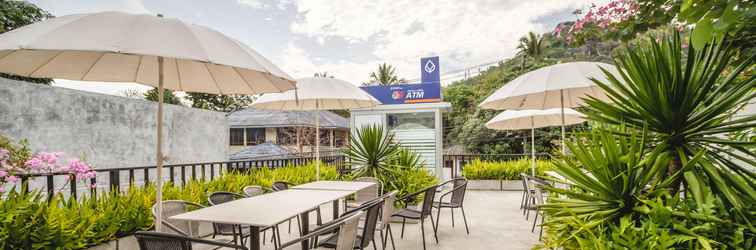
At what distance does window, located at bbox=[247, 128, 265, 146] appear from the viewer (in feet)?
77.1

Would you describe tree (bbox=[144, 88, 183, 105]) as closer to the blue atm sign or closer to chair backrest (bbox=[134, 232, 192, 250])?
the blue atm sign

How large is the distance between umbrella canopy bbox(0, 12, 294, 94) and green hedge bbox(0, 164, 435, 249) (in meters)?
1.01

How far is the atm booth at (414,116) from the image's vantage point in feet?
29.5

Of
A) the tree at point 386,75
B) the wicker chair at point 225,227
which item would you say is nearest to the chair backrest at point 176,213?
the wicker chair at point 225,227

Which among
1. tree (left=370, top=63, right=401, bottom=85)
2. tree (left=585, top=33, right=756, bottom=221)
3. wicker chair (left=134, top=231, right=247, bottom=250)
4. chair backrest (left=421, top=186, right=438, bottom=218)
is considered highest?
tree (left=370, top=63, right=401, bottom=85)

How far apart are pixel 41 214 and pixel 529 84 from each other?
4.58 m

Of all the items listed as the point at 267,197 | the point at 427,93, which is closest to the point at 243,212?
the point at 267,197

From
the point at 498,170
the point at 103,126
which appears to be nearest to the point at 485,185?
the point at 498,170

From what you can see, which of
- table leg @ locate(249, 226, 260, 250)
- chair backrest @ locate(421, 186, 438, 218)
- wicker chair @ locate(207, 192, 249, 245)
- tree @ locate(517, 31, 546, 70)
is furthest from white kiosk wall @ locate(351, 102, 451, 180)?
tree @ locate(517, 31, 546, 70)

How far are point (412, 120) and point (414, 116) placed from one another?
11cm

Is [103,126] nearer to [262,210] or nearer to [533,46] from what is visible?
[262,210]

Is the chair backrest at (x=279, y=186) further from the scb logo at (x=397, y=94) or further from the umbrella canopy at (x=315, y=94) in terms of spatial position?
the scb logo at (x=397, y=94)

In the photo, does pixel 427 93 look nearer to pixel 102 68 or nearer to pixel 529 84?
pixel 529 84

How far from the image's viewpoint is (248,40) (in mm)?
14664
